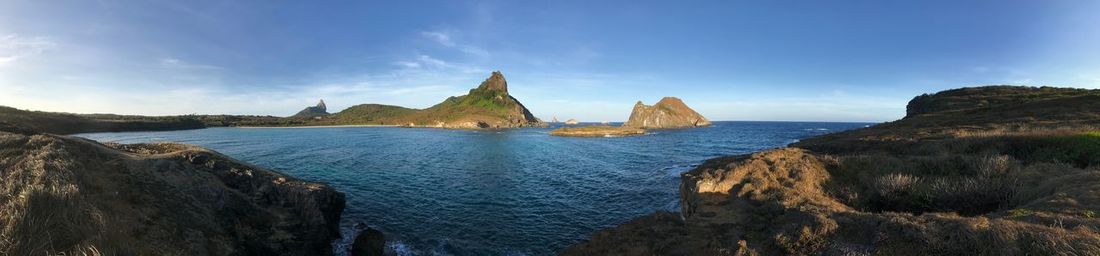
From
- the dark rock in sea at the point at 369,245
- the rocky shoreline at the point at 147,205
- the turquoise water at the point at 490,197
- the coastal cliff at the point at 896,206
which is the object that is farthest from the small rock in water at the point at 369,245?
the coastal cliff at the point at 896,206

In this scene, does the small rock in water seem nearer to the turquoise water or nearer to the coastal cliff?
the turquoise water

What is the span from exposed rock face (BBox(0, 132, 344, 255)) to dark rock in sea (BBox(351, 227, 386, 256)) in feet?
3.71

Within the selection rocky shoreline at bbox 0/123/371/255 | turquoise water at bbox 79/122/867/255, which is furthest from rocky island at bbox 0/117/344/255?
turquoise water at bbox 79/122/867/255

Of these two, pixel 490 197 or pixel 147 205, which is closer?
pixel 147 205

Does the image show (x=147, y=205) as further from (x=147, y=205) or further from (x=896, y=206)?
(x=896, y=206)

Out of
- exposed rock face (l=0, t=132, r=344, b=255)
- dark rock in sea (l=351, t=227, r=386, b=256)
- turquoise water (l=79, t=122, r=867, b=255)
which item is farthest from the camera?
turquoise water (l=79, t=122, r=867, b=255)

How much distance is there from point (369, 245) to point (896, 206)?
20593mm

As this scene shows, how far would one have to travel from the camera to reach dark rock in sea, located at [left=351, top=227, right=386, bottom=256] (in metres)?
18.0

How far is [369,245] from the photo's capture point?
18.3 meters

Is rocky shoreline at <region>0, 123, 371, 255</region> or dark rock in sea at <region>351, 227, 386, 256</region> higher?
rocky shoreline at <region>0, 123, 371, 255</region>

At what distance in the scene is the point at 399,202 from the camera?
28.2m

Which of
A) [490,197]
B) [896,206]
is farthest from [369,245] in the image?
[896,206]

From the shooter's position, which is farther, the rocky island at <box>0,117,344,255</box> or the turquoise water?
the turquoise water

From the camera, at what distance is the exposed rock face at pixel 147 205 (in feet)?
27.9
